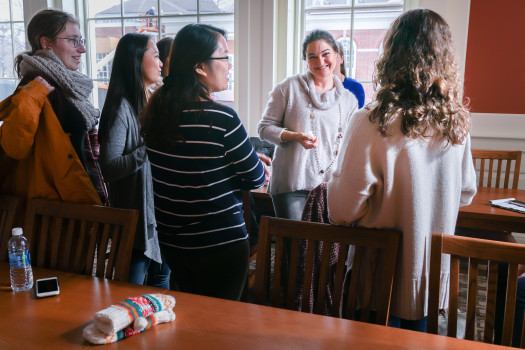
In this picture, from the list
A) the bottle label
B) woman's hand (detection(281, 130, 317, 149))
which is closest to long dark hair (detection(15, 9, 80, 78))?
the bottle label

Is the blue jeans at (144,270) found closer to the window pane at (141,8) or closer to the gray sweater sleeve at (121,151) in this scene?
the gray sweater sleeve at (121,151)

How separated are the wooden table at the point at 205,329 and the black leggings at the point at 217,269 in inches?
9.0

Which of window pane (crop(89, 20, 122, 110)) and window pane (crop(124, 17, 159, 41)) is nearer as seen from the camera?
window pane (crop(124, 17, 159, 41))

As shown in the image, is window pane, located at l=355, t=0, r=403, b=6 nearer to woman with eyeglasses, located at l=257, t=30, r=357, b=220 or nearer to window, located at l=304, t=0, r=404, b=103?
window, located at l=304, t=0, r=404, b=103

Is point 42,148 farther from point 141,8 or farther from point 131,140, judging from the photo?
point 141,8

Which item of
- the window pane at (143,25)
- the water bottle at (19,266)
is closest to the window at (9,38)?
the window pane at (143,25)

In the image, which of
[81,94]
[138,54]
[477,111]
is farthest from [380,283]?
[477,111]

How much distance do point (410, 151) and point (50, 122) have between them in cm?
123

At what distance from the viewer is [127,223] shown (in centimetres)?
142

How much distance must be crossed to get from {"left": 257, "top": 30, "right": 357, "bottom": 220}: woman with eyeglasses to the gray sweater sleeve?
0.72 metres

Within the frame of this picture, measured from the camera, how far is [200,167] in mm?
1381

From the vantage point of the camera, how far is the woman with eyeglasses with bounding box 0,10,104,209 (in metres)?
1.57

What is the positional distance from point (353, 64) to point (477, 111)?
1017 millimetres

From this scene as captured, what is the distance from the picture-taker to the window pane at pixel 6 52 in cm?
457
